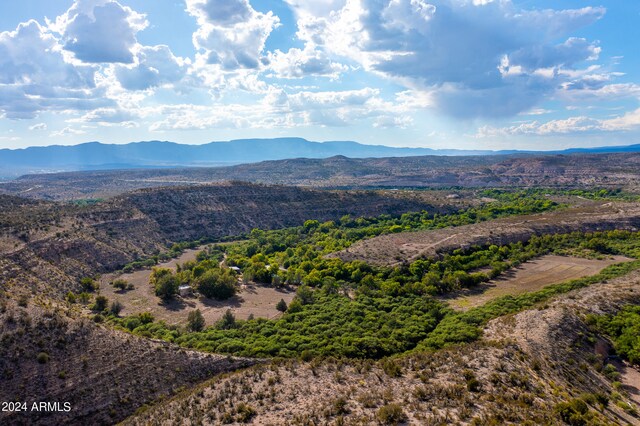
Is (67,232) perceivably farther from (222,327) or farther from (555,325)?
(555,325)

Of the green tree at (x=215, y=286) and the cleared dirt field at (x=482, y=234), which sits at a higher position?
the cleared dirt field at (x=482, y=234)

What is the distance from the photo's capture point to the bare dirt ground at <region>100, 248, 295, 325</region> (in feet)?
149

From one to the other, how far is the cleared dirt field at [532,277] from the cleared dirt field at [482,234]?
1023 centimetres

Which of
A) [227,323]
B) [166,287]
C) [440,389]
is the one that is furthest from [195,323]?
[440,389]

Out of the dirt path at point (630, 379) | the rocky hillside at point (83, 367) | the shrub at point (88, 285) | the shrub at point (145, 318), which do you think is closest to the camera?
the rocky hillside at point (83, 367)

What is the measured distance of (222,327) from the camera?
39.7 meters

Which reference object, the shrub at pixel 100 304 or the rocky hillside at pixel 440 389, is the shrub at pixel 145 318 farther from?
the rocky hillside at pixel 440 389

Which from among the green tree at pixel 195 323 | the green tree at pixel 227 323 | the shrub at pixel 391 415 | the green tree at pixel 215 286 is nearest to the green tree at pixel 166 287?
the green tree at pixel 215 286

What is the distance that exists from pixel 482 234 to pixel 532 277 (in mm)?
18389

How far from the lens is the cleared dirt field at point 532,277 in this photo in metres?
48.3

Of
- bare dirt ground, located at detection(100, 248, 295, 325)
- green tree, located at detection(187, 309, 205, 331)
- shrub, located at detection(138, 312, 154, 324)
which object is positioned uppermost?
green tree, located at detection(187, 309, 205, 331)

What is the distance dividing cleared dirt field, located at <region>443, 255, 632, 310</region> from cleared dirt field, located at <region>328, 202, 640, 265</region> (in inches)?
403

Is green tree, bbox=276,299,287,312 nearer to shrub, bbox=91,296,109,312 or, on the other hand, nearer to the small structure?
the small structure

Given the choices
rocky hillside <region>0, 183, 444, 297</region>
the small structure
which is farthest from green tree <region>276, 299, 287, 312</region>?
rocky hillside <region>0, 183, 444, 297</region>
